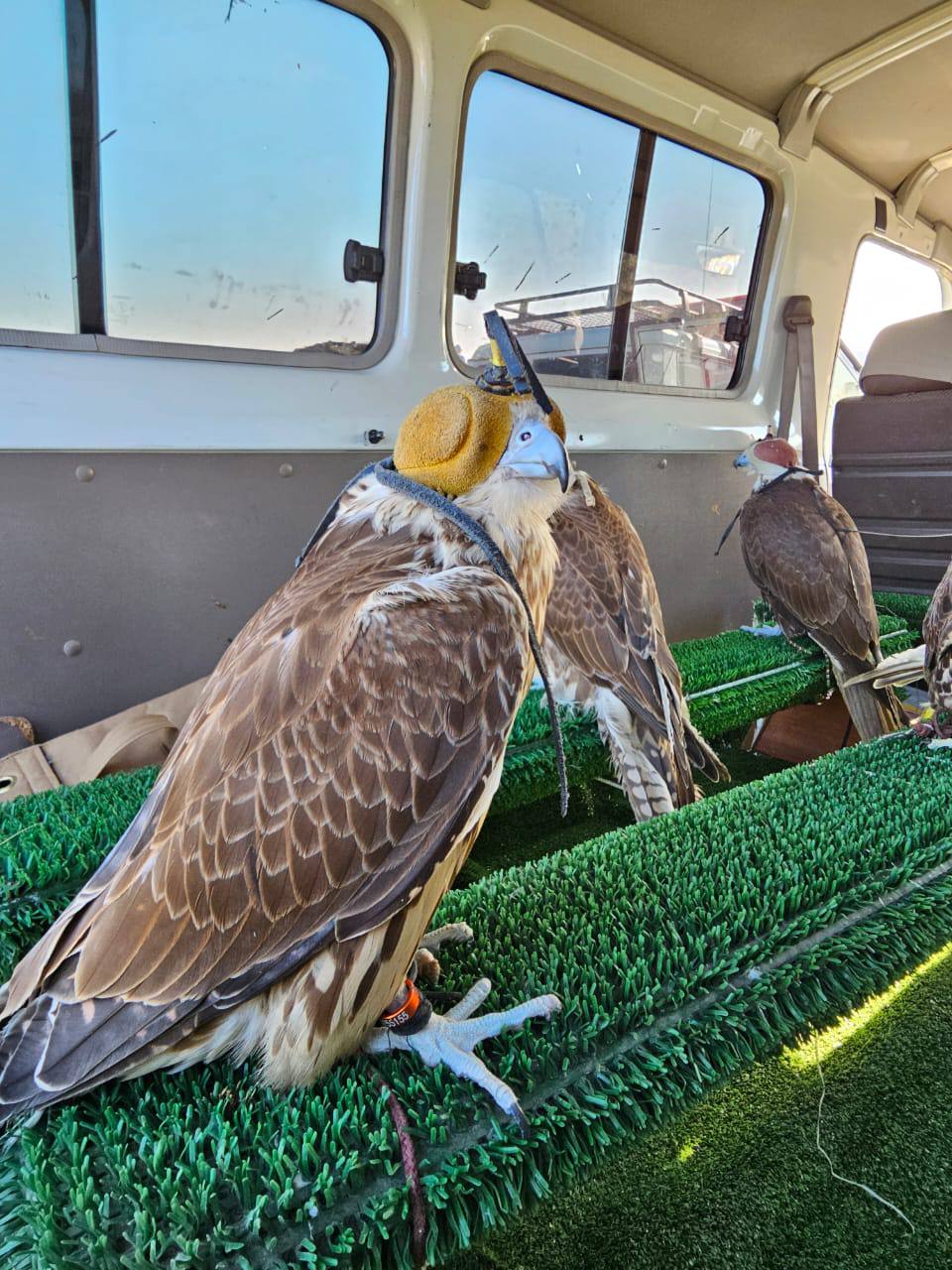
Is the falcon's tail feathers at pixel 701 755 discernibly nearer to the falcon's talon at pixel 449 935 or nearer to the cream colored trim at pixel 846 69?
the falcon's talon at pixel 449 935

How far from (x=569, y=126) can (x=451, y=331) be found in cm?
97

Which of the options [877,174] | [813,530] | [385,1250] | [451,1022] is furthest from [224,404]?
[877,174]

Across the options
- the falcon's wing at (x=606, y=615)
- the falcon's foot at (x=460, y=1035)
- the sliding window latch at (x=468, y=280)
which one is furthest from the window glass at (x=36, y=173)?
the falcon's foot at (x=460, y=1035)

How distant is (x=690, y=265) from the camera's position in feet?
12.2

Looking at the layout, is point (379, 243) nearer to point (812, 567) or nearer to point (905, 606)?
point (812, 567)

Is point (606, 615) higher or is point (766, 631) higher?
point (606, 615)

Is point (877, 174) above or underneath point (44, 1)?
above

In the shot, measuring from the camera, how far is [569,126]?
298cm

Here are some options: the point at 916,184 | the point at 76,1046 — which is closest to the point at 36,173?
the point at 76,1046

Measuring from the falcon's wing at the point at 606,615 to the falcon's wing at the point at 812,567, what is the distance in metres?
1.06

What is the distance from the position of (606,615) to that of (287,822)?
1.63 m

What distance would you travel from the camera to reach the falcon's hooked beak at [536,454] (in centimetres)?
101

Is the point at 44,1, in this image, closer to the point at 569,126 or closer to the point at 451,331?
the point at 451,331

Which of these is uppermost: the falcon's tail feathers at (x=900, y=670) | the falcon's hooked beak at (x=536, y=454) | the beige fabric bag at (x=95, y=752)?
the falcon's hooked beak at (x=536, y=454)
